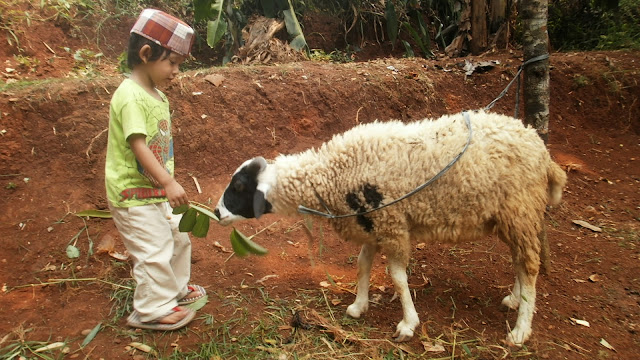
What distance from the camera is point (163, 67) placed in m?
2.96

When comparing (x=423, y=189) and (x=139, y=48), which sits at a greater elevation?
(x=139, y=48)

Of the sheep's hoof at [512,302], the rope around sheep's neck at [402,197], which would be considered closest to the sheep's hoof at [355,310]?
the rope around sheep's neck at [402,197]

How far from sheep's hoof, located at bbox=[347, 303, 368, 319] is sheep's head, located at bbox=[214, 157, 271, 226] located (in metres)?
1.14

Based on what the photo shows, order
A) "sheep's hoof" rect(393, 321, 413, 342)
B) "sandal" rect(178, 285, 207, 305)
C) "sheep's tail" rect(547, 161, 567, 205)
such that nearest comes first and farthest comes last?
1. "sheep's hoof" rect(393, 321, 413, 342)
2. "sheep's tail" rect(547, 161, 567, 205)
3. "sandal" rect(178, 285, 207, 305)

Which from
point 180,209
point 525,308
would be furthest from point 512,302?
point 180,209

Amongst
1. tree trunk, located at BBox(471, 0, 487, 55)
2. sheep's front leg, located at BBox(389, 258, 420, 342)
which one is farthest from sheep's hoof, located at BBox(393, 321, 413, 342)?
tree trunk, located at BBox(471, 0, 487, 55)

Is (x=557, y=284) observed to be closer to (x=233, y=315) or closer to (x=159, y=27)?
(x=233, y=315)

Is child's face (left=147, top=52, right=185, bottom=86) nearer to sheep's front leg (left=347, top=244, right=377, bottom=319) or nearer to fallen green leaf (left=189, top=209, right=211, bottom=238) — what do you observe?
fallen green leaf (left=189, top=209, right=211, bottom=238)

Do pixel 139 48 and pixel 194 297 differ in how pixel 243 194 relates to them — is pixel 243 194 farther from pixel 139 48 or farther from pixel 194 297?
pixel 139 48

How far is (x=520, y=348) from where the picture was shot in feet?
10.6

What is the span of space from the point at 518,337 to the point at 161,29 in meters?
3.49

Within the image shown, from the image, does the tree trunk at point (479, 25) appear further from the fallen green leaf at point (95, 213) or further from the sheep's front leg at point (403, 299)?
the fallen green leaf at point (95, 213)

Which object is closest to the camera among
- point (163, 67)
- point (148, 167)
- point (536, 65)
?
point (148, 167)

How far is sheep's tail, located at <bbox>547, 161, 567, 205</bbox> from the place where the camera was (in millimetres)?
3449
